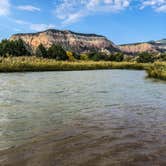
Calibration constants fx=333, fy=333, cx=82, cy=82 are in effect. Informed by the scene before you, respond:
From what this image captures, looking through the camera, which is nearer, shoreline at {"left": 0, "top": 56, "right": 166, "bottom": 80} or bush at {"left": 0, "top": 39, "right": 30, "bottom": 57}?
shoreline at {"left": 0, "top": 56, "right": 166, "bottom": 80}

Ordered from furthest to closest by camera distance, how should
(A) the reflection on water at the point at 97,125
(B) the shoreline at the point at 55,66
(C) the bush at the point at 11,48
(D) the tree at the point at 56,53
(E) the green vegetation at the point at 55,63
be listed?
(D) the tree at the point at 56,53
(C) the bush at the point at 11,48
(E) the green vegetation at the point at 55,63
(B) the shoreline at the point at 55,66
(A) the reflection on water at the point at 97,125

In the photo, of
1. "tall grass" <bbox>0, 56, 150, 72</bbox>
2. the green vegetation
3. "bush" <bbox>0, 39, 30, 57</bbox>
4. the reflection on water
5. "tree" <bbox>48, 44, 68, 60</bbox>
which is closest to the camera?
the reflection on water

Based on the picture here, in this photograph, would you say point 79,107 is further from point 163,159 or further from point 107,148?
point 163,159

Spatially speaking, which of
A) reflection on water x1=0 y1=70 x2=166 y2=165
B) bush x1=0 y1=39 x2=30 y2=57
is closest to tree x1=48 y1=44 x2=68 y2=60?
bush x1=0 y1=39 x2=30 y2=57

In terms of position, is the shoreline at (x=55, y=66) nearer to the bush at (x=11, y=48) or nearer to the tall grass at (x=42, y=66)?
the tall grass at (x=42, y=66)

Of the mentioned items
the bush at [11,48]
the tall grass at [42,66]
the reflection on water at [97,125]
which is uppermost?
the bush at [11,48]

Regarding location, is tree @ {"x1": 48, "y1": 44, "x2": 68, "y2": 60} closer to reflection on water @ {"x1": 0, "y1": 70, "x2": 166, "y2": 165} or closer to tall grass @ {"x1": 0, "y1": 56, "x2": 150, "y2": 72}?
tall grass @ {"x1": 0, "y1": 56, "x2": 150, "y2": 72}

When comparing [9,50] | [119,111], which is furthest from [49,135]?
[9,50]

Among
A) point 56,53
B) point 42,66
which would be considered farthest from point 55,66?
point 56,53

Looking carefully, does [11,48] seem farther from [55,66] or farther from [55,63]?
A: [55,66]

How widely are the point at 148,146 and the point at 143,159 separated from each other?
85cm

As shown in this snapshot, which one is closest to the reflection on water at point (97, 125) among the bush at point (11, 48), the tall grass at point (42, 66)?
the tall grass at point (42, 66)

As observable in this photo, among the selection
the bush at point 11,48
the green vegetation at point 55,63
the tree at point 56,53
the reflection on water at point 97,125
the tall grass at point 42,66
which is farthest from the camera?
the tree at point 56,53

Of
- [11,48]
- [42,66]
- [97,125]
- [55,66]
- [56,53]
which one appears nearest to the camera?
[97,125]
